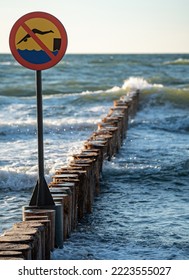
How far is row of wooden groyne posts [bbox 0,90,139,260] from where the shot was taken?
21.3ft

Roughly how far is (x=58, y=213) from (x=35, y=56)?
1.70 metres

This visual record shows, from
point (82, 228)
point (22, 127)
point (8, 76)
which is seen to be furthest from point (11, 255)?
point (8, 76)

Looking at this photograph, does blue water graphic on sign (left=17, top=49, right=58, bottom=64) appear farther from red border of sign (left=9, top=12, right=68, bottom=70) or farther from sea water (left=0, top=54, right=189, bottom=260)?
sea water (left=0, top=54, right=189, bottom=260)

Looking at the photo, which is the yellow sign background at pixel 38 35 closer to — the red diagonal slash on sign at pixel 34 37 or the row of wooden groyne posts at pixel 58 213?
the red diagonal slash on sign at pixel 34 37

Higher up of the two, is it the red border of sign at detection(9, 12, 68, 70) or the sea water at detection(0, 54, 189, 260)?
the red border of sign at detection(9, 12, 68, 70)

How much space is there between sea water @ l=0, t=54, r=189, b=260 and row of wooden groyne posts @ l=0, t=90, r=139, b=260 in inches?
7.8

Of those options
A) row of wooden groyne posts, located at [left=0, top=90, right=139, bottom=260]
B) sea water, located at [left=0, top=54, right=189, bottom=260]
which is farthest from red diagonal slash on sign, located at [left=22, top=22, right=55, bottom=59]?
sea water, located at [left=0, top=54, right=189, bottom=260]

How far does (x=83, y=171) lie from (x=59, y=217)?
1.80 metres

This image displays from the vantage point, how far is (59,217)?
777 cm

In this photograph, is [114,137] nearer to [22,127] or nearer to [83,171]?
[83,171]

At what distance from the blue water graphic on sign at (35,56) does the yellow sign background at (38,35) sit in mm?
38

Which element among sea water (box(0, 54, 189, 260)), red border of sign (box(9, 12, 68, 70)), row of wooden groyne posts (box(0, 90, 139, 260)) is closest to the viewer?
row of wooden groyne posts (box(0, 90, 139, 260))

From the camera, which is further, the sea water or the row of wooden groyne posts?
the sea water

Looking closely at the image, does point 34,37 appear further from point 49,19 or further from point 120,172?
point 120,172
